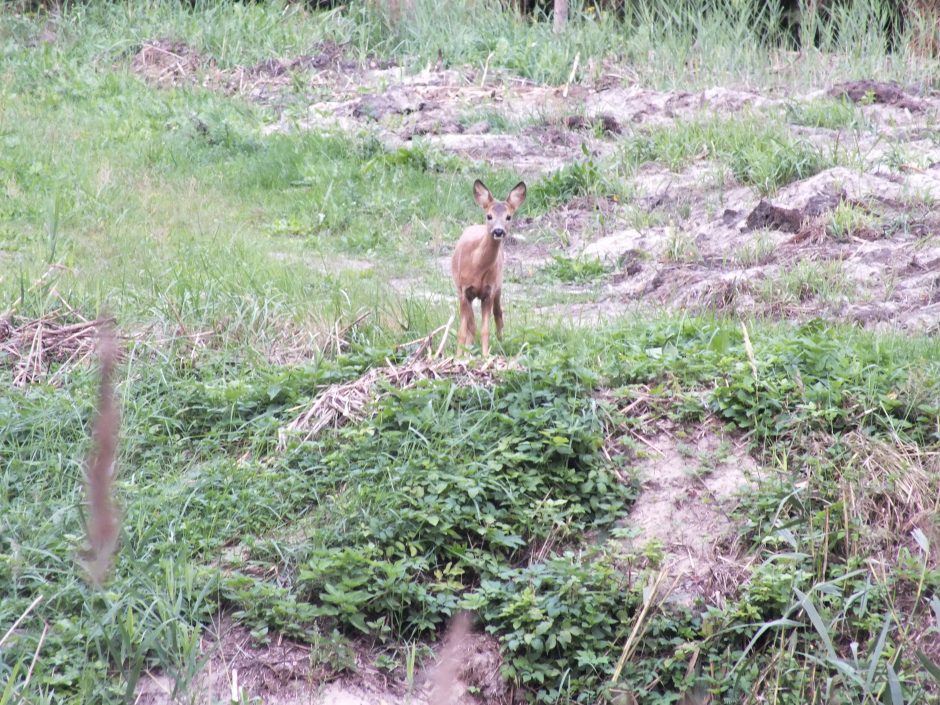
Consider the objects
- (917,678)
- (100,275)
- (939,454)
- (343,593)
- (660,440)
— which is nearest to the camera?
(917,678)

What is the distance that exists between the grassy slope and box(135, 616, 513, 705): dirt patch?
10 cm

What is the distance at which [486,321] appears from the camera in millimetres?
7266

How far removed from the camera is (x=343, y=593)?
5.13 meters

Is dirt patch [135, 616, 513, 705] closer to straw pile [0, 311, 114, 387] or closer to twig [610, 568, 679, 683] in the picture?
twig [610, 568, 679, 683]

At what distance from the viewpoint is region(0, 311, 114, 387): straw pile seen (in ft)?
22.6

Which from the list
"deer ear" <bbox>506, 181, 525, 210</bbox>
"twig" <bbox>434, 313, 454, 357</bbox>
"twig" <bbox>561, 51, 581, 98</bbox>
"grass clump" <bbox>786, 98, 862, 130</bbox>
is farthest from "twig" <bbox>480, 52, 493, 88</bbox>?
"twig" <bbox>434, 313, 454, 357</bbox>

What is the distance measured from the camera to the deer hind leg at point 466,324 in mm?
7213

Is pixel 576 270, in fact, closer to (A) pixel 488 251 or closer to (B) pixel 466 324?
(A) pixel 488 251

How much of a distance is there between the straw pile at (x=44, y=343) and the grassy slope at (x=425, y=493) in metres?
0.16

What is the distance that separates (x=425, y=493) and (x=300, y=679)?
46.1 inches

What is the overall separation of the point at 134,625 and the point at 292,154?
8.59 metres

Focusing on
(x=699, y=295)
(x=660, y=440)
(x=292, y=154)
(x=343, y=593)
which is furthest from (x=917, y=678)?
(x=292, y=154)

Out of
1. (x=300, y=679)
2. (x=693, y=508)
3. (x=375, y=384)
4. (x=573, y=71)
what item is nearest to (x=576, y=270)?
(x=375, y=384)

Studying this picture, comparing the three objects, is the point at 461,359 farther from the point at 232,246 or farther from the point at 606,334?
the point at 232,246
